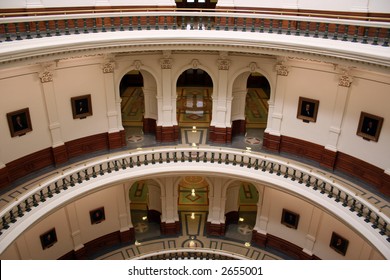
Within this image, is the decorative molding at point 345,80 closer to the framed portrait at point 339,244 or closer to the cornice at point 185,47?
the cornice at point 185,47

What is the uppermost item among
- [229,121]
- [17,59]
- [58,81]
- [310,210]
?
[17,59]

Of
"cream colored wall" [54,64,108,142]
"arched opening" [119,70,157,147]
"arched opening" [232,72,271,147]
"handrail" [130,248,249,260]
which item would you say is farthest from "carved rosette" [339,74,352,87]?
"cream colored wall" [54,64,108,142]

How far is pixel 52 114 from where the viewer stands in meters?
11.6

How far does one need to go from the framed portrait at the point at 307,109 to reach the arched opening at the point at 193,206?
6.34 metres

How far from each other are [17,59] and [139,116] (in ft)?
24.6

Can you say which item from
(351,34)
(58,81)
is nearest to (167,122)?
(58,81)

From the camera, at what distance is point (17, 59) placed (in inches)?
351

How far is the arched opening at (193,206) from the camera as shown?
15.1 meters

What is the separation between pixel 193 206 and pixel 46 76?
8.61m

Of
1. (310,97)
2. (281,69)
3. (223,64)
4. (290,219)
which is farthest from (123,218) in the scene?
(310,97)

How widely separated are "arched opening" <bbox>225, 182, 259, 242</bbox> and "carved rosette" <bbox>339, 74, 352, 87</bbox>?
19.6 feet

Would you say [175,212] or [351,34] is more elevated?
[351,34]
